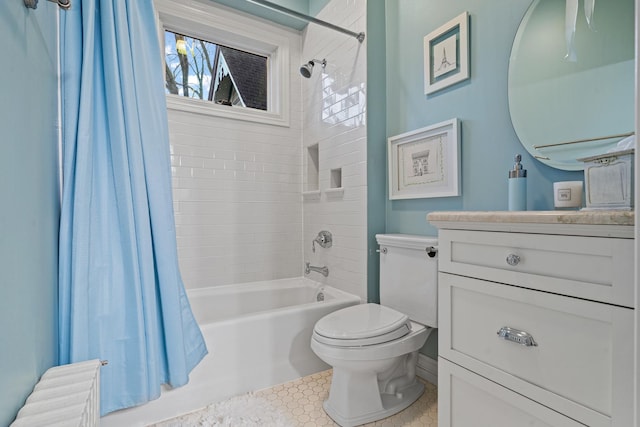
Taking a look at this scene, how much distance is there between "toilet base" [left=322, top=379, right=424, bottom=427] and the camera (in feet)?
4.76

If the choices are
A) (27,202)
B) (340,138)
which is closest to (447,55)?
(340,138)

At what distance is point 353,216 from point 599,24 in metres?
1.42

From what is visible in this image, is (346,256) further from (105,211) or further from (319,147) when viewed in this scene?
(105,211)

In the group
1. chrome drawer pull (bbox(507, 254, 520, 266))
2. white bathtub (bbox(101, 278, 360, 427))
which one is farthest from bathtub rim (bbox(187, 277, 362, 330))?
chrome drawer pull (bbox(507, 254, 520, 266))

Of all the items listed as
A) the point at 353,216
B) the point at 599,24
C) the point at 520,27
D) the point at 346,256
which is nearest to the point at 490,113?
the point at 520,27

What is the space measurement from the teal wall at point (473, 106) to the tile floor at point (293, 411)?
33cm

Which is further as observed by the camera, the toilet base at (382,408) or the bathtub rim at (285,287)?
the bathtub rim at (285,287)

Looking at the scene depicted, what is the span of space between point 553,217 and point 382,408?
1192 mm

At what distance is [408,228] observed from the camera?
194 cm

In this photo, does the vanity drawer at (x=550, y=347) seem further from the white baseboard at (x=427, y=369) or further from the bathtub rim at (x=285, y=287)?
the bathtub rim at (x=285, y=287)

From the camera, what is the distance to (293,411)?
1.55m

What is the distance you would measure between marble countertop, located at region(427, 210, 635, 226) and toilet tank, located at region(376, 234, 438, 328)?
523 mm

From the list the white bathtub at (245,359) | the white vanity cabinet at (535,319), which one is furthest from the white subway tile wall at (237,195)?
the white vanity cabinet at (535,319)

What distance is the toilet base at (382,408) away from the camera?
145cm
